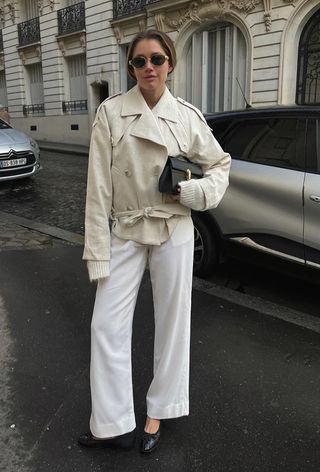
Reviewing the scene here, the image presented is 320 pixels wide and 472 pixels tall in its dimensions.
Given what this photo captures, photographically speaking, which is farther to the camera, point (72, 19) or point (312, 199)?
point (72, 19)

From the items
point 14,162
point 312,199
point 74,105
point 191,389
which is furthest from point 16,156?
point 74,105

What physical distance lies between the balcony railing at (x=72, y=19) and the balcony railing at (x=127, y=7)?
2142 mm

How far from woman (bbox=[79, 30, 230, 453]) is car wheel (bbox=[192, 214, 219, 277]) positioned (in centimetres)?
207

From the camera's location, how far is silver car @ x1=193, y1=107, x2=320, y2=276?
11.6ft

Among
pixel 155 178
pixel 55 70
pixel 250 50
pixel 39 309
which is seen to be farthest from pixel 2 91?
→ pixel 155 178

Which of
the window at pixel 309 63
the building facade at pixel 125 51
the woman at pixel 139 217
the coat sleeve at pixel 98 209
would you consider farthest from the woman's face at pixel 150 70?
the window at pixel 309 63

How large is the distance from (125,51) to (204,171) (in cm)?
1749

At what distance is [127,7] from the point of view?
17.3 m

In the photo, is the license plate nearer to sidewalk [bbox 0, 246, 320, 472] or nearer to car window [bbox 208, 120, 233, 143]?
sidewalk [bbox 0, 246, 320, 472]

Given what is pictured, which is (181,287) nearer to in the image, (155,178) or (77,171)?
(155,178)

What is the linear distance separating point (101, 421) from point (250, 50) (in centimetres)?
1409

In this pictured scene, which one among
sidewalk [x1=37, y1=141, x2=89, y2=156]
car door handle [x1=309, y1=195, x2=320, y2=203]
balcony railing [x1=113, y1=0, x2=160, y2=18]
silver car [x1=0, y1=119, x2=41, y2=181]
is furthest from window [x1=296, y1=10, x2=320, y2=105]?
car door handle [x1=309, y1=195, x2=320, y2=203]

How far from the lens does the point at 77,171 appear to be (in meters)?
12.0

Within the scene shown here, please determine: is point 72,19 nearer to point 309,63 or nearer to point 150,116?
point 309,63
